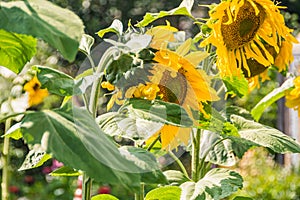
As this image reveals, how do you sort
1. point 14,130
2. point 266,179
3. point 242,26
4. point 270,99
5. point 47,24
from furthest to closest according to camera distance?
1. point 266,179
2. point 270,99
3. point 242,26
4. point 14,130
5. point 47,24

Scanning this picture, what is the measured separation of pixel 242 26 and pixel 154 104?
301mm

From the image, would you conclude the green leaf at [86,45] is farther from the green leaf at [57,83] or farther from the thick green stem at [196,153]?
the thick green stem at [196,153]

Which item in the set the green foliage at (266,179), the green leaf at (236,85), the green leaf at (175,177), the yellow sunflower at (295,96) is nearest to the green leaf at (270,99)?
the yellow sunflower at (295,96)

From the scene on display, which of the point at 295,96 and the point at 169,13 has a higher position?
the point at 169,13

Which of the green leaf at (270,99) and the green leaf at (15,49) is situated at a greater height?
the green leaf at (15,49)

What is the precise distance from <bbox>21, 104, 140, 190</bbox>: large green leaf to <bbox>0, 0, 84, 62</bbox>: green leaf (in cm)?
8

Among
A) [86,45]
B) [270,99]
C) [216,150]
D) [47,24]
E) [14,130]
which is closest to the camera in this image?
[47,24]

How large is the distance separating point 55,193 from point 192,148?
250 cm

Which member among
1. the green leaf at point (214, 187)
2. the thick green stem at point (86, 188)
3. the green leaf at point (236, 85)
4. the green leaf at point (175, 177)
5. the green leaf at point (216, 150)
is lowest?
the green leaf at point (216, 150)

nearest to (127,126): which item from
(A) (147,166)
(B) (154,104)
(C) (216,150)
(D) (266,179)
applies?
(B) (154,104)

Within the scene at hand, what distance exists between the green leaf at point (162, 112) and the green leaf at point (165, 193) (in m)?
0.19

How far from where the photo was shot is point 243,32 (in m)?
1.07

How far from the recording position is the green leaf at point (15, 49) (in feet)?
2.64

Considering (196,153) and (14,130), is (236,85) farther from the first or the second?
(14,130)
